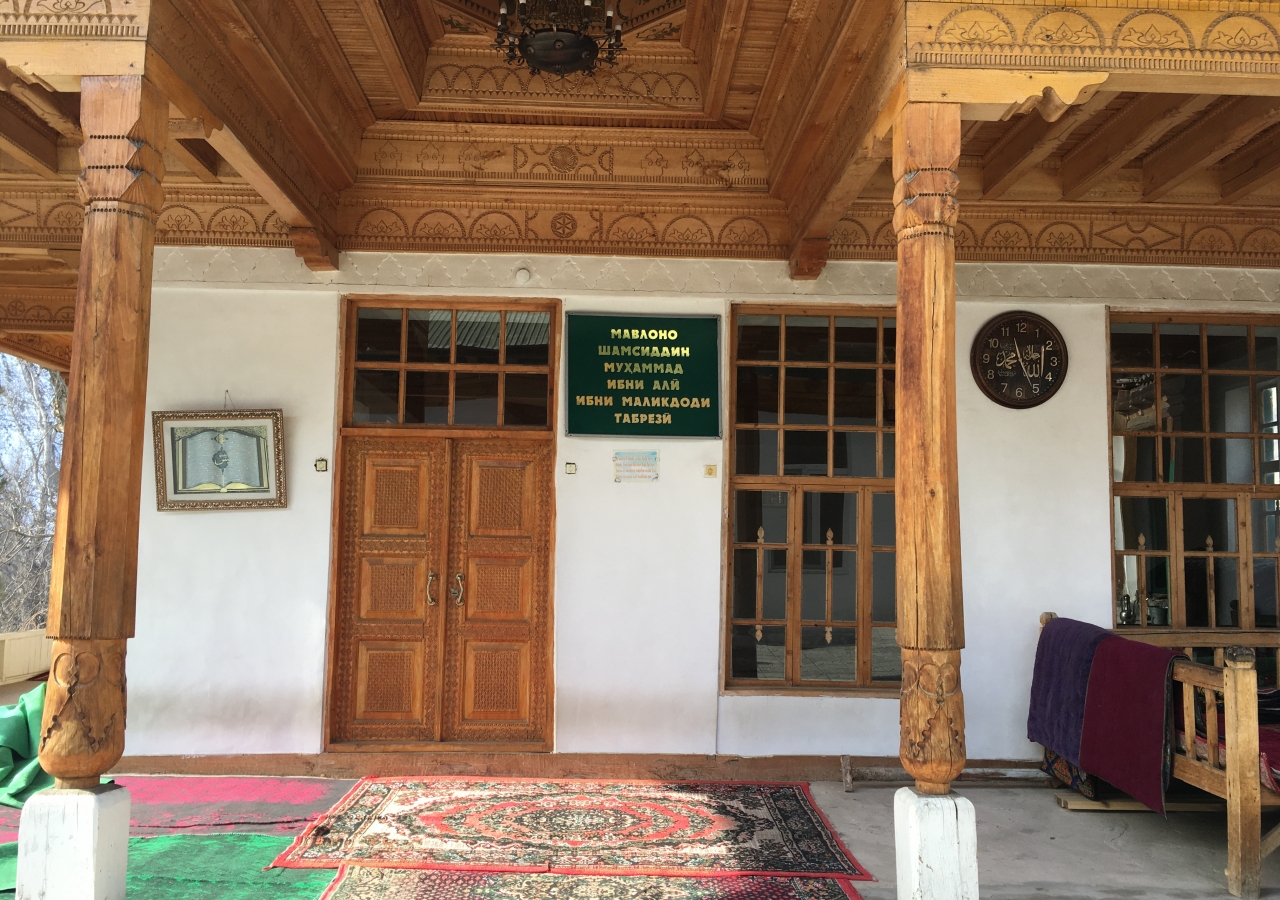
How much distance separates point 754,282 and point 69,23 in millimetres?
3821

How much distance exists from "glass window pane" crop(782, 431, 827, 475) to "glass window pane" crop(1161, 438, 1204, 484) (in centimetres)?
219

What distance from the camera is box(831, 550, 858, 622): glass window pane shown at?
19.2 feet

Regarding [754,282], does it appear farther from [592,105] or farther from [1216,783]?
[1216,783]

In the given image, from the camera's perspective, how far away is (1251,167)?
5570mm

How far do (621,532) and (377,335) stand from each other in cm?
200

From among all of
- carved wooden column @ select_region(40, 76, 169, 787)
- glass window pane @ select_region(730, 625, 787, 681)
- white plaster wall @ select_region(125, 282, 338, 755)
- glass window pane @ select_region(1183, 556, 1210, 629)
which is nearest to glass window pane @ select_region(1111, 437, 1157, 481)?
glass window pane @ select_region(1183, 556, 1210, 629)

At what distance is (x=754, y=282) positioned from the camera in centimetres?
596

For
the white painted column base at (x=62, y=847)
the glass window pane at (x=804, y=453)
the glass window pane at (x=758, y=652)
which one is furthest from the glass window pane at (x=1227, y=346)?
the white painted column base at (x=62, y=847)

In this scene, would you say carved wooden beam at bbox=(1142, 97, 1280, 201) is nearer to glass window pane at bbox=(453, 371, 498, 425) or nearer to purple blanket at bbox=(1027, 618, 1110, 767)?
purple blanket at bbox=(1027, 618, 1110, 767)

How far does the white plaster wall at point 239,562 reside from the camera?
5.55 m

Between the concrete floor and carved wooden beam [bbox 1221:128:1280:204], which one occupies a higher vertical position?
carved wooden beam [bbox 1221:128:1280:204]

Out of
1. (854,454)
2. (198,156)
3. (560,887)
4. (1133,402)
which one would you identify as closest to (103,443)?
(560,887)

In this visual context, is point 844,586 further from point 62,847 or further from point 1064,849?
point 62,847

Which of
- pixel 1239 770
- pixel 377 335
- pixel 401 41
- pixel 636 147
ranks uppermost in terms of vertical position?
pixel 401 41
